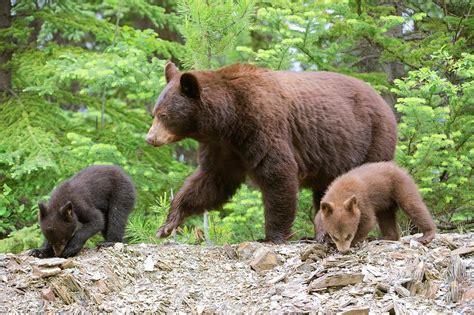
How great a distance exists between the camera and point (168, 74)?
755cm

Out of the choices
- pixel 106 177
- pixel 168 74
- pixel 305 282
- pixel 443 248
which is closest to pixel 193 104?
pixel 168 74

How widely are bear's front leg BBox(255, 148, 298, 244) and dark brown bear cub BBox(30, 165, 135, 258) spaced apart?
1.41 metres

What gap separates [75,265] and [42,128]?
190 inches

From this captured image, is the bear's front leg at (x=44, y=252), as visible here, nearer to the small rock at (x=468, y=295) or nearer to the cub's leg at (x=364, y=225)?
the cub's leg at (x=364, y=225)

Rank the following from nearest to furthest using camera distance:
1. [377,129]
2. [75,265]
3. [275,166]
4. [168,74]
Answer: [75,265] < [275,166] < [168,74] < [377,129]

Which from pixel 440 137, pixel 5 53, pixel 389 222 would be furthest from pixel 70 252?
pixel 5 53

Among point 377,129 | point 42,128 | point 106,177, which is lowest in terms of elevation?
point 42,128

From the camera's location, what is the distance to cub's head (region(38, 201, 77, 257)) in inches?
261

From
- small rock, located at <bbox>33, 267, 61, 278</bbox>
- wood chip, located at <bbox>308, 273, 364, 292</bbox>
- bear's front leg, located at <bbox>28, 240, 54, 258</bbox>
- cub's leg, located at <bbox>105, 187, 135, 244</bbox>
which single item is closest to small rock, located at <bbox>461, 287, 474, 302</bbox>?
wood chip, located at <bbox>308, 273, 364, 292</bbox>

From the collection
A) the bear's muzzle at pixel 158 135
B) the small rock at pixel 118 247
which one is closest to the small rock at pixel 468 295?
the small rock at pixel 118 247

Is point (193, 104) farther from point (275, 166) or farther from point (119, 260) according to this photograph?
point (119, 260)

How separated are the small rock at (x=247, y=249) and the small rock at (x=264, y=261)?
0.53 ft

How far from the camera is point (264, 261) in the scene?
6359mm

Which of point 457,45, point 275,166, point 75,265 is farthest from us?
point 457,45
